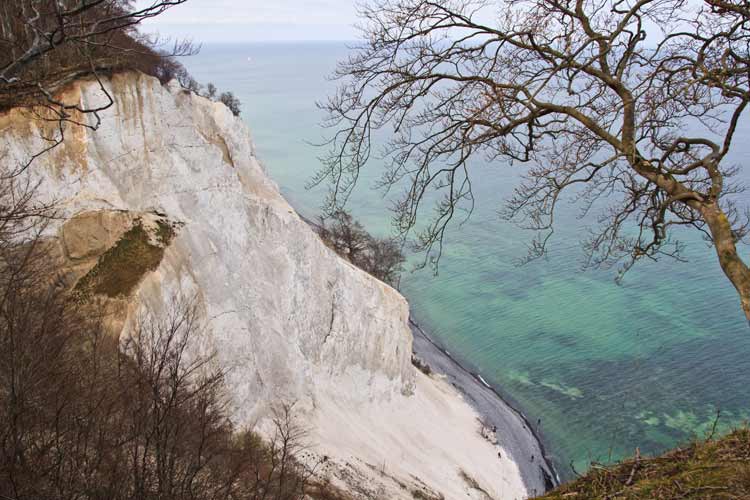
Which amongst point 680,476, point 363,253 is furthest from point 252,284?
point 363,253

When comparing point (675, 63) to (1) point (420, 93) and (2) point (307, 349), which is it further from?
(2) point (307, 349)

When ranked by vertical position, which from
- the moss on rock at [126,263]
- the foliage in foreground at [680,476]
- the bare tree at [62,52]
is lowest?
the foliage in foreground at [680,476]

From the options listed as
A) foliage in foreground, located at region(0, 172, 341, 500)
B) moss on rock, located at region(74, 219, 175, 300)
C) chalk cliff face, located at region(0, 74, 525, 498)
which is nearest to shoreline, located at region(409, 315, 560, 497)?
chalk cliff face, located at region(0, 74, 525, 498)

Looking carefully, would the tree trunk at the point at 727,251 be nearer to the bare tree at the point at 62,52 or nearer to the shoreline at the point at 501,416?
the bare tree at the point at 62,52

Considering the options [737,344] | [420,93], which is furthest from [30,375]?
[737,344]

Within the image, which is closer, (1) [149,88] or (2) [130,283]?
(2) [130,283]

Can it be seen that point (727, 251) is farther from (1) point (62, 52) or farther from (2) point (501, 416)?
(2) point (501, 416)

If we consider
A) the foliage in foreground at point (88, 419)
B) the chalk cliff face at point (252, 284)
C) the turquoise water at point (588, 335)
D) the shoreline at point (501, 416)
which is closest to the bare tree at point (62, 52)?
the chalk cliff face at point (252, 284)
